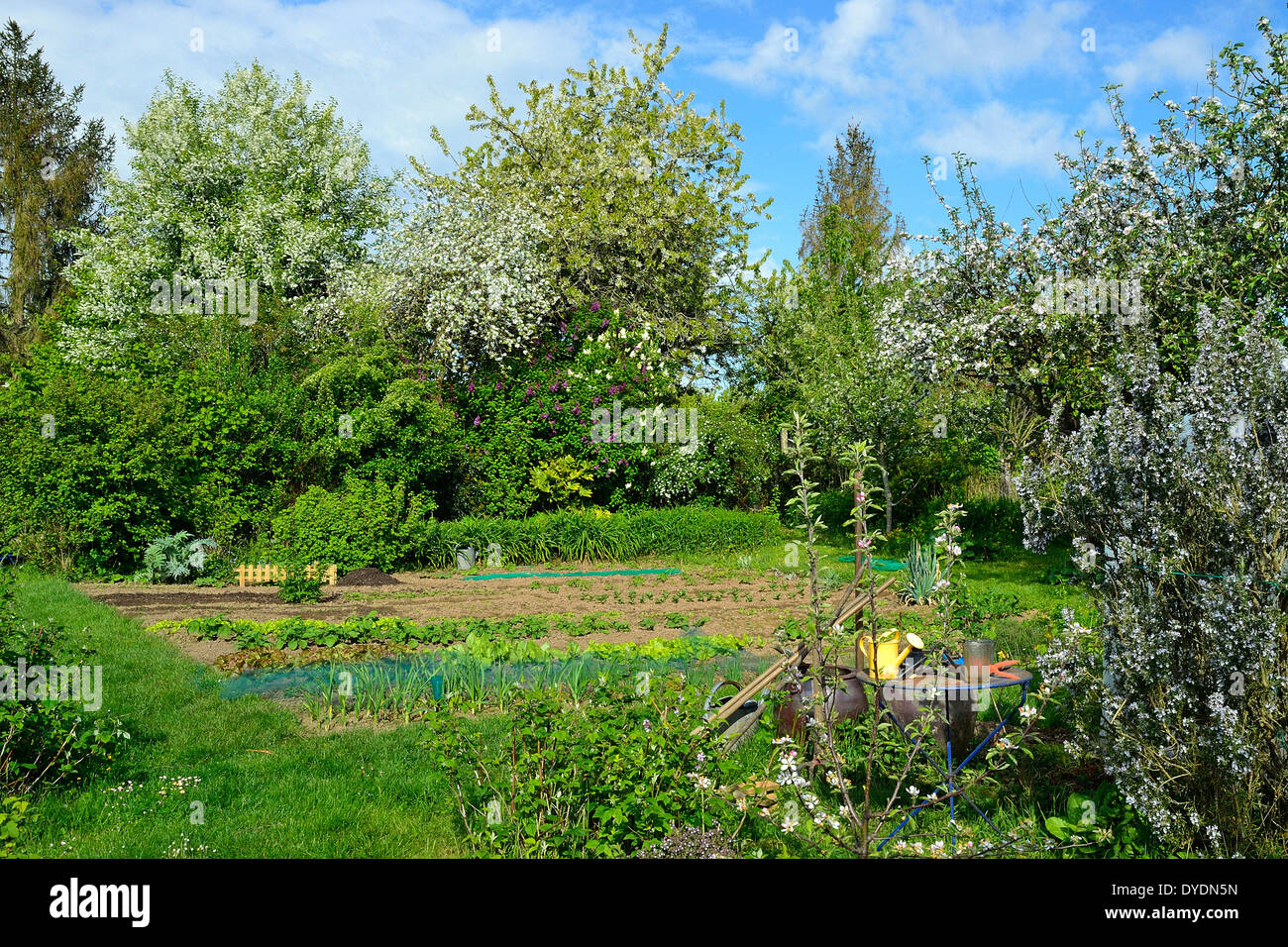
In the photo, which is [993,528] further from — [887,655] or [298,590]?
[298,590]

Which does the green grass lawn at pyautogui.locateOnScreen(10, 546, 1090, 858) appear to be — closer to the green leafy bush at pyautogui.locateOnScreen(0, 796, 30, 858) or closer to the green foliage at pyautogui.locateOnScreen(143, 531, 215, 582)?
→ the green leafy bush at pyautogui.locateOnScreen(0, 796, 30, 858)

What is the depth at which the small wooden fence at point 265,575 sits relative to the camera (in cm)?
1165

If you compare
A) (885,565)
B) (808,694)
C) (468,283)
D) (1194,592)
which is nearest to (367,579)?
(468,283)

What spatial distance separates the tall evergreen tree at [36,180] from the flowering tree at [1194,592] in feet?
90.4

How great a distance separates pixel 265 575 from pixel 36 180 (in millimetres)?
20491

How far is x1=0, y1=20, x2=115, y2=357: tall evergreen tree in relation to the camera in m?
24.3

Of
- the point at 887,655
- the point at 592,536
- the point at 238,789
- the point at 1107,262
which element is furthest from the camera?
the point at 592,536

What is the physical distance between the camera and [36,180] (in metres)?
24.8

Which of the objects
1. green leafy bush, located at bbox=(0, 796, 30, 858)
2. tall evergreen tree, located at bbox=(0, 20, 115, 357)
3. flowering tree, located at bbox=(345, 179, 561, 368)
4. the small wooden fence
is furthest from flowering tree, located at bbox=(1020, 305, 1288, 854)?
tall evergreen tree, located at bbox=(0, 20, 115, 357)

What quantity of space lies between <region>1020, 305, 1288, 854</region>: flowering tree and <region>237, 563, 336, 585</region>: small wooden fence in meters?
10.2

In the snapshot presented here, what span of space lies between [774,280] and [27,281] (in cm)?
2130

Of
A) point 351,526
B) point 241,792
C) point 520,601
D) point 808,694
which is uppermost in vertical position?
point 351,526

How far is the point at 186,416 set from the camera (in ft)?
40.7

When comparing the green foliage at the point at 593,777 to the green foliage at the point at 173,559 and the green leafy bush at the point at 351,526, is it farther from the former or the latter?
the green foliage at the point at 173,559
